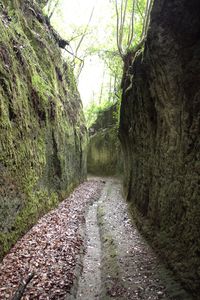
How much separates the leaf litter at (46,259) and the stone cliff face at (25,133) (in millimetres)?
463

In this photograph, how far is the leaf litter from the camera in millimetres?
6395

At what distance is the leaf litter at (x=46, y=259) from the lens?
6.39m

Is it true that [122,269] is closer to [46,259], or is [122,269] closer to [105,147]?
[46,259]

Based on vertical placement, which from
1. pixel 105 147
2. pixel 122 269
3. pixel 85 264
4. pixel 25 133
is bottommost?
pixel 85 264

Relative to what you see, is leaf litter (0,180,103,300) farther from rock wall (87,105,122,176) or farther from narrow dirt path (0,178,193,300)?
rock wall (87,105,122,176)

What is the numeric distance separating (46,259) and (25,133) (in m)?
4.85

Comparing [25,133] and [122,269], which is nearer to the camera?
[122,269]

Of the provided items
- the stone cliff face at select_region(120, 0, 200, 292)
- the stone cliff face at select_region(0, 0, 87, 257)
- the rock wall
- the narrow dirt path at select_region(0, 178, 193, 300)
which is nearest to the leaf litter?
the narrow dirt path at select_region(0, 178, 193, 300)

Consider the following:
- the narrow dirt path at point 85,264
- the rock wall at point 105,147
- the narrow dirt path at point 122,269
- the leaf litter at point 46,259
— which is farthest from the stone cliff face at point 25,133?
the rock wall at point 105,147

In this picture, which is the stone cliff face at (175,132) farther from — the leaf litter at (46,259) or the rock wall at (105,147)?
the rock wall at (105,147)

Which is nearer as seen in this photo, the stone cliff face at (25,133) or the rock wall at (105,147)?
the stone cliff face at (25,133)

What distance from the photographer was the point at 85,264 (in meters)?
8.25

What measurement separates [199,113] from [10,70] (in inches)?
267

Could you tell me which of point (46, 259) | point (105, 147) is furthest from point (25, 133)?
point (105, 147)
